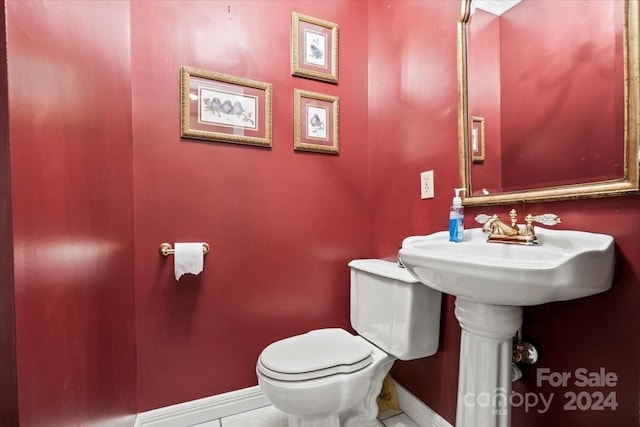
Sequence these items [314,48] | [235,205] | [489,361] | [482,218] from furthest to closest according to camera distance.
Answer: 1. [314,48]
2. [235,205]
3. [482,218]
4. [489,361]

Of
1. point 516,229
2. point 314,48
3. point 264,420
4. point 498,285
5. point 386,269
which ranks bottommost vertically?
point 264,420

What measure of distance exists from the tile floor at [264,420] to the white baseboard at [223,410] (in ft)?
0.07

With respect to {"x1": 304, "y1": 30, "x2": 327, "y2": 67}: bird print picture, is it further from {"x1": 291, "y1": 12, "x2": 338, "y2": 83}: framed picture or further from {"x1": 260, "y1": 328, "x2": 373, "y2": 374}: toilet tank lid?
{"x1": 260, "y1": 328, "x2": 373, "y2": 374}: toilet tank lid

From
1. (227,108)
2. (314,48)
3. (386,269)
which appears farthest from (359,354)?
(314,48)

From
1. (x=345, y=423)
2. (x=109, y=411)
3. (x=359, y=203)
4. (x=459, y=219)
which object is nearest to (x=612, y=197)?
(x=459, y=219)

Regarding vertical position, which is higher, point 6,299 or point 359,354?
point 6,299

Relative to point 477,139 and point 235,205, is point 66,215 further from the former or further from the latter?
point 477,139

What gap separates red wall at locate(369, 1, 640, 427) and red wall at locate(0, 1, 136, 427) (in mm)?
1197

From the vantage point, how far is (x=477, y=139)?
1.07 metres

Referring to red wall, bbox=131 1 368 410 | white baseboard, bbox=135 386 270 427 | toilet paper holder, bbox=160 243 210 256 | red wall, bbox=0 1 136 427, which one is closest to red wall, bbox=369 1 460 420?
red wall, bbox=131 1 368 410

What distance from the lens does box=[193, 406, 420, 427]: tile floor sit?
1294 millimetres

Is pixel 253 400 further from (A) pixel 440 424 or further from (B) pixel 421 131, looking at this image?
(B) pixel 421 131

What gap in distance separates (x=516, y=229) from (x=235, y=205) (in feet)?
3.70

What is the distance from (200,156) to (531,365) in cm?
149
